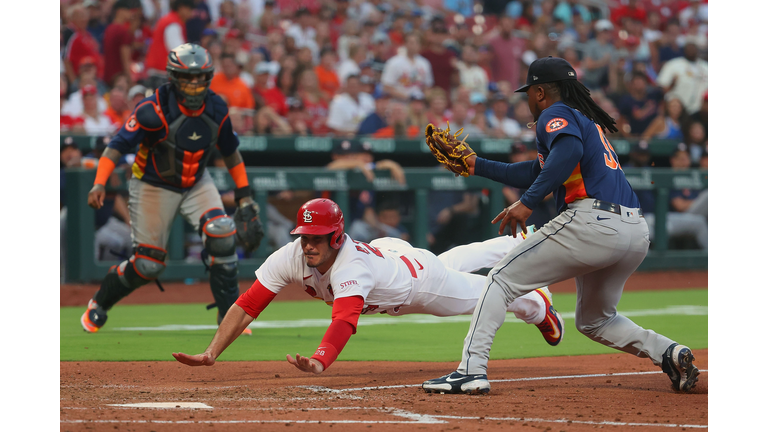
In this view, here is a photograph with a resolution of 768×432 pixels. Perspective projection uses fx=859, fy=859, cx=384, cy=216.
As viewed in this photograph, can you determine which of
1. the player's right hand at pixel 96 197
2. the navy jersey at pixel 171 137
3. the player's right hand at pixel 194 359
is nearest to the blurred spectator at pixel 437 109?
the navy jersey at pixel 171 137

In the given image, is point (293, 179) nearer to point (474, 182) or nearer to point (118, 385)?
point (474, 182)

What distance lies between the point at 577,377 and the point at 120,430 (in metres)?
2.87

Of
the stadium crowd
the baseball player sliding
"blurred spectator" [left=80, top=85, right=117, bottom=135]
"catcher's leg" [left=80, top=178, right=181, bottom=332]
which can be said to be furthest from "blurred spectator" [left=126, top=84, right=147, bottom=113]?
the baseball player sliding

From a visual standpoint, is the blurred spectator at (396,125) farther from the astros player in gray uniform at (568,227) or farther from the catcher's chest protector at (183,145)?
the astros player in gray uniform at (568,227)

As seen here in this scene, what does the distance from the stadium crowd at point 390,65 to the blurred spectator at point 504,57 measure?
0.06 ft

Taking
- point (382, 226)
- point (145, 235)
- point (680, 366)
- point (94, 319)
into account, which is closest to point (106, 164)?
point (145, 235)

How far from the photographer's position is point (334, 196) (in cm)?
1094

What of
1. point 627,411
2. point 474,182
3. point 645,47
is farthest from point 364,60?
point 627,411

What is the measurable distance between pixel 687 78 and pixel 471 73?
145 inches

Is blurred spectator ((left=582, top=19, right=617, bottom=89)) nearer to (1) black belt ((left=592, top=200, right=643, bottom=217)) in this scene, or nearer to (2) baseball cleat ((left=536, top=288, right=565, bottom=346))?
(2) baseball cleat ((left=536, top=288, right=565, bottom=346))

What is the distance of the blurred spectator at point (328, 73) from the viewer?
1286cm

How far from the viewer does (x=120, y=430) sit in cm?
333

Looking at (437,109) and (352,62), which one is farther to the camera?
(352,62)

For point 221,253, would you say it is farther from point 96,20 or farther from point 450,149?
point 96,20
